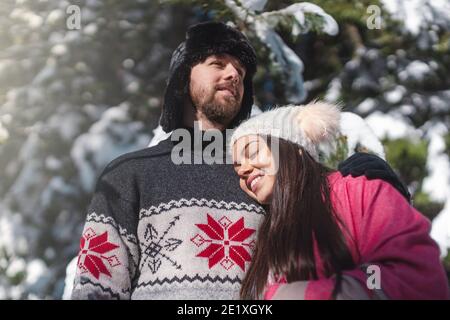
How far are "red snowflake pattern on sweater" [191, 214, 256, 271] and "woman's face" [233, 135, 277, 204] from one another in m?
0.12

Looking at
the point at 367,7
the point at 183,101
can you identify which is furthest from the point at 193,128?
the point at 367,7

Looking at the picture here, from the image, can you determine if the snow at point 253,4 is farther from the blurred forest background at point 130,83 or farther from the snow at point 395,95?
the snow at point 395,95

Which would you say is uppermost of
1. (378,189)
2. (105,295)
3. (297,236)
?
(378,189)

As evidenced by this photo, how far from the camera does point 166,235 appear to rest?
1915 millimetres

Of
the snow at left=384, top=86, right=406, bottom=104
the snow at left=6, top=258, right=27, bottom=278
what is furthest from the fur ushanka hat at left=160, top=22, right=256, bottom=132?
the snow at left=6, top=258, right=27, bottom=278

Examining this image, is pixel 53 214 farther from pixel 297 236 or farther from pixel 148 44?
pixel 297 236

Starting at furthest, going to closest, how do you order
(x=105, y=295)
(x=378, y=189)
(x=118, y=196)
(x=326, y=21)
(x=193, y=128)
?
(x=326, y=21), (x=193, y=128), (x=118, y=196), (x=105, y=295), (x=378, y=189)

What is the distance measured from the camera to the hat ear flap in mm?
1929

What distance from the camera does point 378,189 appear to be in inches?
67.0

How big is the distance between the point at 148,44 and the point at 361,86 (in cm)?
100

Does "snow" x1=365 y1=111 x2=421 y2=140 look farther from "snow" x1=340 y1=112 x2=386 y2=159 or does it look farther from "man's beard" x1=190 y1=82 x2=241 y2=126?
"man's beard" x1=190 y1=82 x2=241 y2=126

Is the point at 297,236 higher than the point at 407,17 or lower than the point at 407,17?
lower

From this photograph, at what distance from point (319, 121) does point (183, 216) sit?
1.82 feet

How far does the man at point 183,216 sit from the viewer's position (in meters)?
1.85
